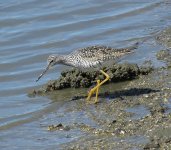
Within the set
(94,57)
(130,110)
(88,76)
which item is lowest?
(130,110)

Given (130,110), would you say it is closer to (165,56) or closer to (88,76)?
(88,76)

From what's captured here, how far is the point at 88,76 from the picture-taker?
9641mm

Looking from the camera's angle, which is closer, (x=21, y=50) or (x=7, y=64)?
(x=7, y=64)

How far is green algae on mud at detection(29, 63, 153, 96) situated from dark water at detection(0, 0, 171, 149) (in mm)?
276

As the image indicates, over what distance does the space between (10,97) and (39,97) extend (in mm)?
609

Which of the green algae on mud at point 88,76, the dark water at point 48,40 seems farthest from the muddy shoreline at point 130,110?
the dark water at point 48,40

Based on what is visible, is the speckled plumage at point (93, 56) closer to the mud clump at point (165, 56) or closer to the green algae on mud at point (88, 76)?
the green algae on mud at point (88, 76)

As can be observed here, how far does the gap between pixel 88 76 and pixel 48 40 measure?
3.20 metres

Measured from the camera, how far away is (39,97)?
9.45 m

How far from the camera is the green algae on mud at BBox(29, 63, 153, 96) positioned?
31.0ft

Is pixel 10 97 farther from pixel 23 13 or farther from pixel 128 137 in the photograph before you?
pixel 23 13

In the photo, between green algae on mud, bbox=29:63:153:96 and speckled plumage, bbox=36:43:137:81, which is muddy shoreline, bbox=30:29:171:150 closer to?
green algae on mud, bbox=29:63:153:96

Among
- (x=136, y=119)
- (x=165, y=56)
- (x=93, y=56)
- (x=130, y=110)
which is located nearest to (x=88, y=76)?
(x=93, y=56)

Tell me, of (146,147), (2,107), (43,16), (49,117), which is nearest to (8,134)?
(49,117)
